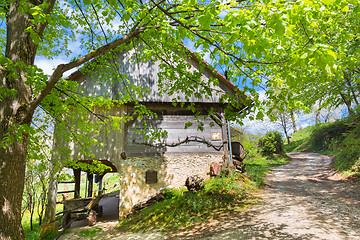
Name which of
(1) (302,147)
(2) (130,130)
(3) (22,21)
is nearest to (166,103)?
(2) (130,130)

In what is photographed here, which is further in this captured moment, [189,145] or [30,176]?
[189,145]

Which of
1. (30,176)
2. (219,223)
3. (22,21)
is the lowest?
(219,223)

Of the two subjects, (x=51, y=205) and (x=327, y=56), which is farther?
(x=51, y=205)

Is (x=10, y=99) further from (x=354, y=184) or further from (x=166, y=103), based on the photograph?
(x=354, y=184)

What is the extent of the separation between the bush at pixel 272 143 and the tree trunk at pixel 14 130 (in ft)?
66.6

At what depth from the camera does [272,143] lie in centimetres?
2056

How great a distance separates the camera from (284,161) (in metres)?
17.9

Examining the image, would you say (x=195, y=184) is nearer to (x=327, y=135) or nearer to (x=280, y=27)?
(x=280, y=27)

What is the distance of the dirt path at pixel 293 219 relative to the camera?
4.82m

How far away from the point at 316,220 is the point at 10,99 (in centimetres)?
747

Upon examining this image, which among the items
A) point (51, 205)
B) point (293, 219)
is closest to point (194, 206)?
point (293, 219)

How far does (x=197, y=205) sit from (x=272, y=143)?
1556 cm

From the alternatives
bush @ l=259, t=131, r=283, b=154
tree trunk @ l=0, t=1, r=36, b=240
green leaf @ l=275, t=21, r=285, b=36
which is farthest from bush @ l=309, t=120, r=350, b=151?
tree trunk @ l=0, t=1, r=36, b=240

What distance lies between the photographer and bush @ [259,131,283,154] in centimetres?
2041
